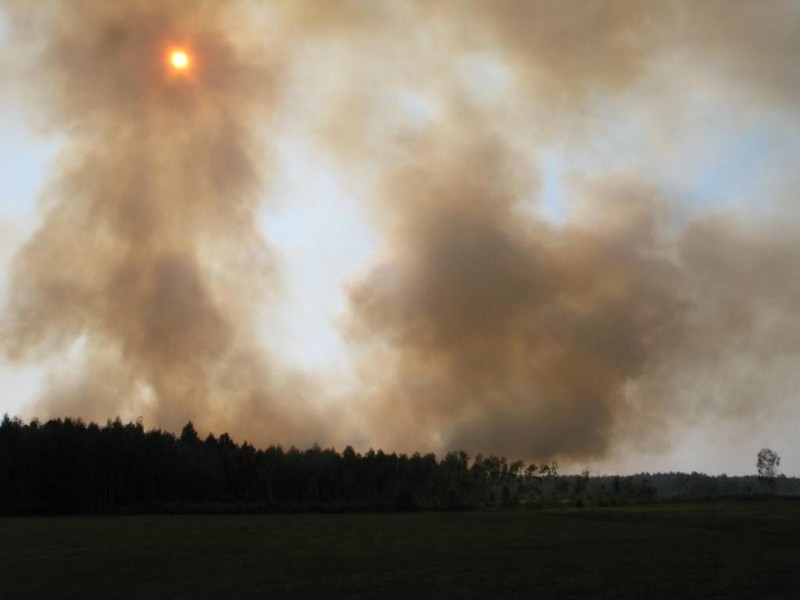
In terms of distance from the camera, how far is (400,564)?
45594 mm

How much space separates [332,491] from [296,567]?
15595 centimetres

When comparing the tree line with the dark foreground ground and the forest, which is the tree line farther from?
the dark foreground ground

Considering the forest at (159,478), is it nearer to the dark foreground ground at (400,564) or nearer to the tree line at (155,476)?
the tree line at (155,476)

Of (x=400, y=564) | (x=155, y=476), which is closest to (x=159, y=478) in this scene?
(x=155, y=476)

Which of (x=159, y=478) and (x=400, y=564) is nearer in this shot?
(x=400, y=564)

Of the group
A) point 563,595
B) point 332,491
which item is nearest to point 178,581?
point 563,595

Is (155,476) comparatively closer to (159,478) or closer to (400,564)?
(159,478)

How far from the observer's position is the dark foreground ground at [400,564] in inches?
1379

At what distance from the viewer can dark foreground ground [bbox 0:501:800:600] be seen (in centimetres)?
3503

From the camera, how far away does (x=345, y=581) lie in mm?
37906

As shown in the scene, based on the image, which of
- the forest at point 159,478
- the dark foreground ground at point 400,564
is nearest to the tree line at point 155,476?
the forest at point 159,478

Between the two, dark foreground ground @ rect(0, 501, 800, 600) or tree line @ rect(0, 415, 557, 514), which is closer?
dark foreground ground @ rect(0, 501, 800, 600)

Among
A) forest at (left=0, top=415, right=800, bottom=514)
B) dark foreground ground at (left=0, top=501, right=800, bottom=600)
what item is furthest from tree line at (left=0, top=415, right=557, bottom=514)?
dark foreground ground at (left=0, top=501, right=800, bottom=600)

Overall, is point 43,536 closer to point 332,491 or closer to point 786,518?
point 786,518
